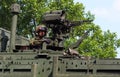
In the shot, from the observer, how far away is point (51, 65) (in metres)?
8.98

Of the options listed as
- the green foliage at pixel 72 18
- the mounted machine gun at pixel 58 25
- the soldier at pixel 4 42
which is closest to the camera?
the mounted machine gun at pixel 58 25

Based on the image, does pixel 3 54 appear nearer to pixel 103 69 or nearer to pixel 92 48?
pixel 103 69

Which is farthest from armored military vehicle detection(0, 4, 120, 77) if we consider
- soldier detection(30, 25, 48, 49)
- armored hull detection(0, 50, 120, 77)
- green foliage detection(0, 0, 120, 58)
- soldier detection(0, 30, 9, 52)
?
green foliage detection(0, 0, 120, 58)

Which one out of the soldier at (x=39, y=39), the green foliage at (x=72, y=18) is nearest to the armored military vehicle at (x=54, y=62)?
the soldier at (x=39, y=39)

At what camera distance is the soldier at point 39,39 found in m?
10.00

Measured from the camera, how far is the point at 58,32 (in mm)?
10578

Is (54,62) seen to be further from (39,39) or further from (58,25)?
(58,25)

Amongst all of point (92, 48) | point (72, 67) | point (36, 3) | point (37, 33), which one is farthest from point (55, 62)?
point (36, 3)

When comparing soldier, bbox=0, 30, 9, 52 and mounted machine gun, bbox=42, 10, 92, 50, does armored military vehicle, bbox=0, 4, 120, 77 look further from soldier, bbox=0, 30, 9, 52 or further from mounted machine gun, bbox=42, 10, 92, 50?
soldier, bbox=0, 30, 9, 52

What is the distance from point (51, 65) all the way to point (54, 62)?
0.88 ft

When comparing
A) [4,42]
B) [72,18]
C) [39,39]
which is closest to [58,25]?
[39,39]

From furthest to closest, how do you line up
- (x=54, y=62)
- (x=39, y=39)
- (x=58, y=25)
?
(x=58, y=25)
(x=39, y=39)
(x=54, y=62)

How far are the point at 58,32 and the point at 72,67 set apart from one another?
2.10 metres

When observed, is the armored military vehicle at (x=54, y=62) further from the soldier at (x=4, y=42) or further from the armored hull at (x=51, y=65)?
the soldier at (x=4, y=42)
